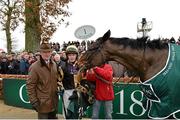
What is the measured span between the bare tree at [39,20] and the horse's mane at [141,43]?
12.8 m

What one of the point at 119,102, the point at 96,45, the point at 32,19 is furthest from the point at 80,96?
the point at 32,19

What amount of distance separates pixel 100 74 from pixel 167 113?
2.62 metres

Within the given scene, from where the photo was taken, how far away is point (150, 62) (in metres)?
5.64

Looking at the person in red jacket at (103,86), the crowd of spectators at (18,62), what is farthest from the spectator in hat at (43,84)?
the crowd of spectators at (18,62)

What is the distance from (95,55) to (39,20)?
1307 centimetres

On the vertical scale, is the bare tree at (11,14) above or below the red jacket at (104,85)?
above

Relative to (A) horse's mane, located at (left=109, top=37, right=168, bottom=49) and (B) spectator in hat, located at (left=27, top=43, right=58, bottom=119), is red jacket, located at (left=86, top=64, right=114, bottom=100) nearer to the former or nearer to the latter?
(B) spectator in hat, located at (left=27, top=43, right=58, bottom=119)

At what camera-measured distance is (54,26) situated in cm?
1936

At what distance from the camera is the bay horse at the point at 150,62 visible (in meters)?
5.36

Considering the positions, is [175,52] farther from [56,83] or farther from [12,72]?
[12,72]

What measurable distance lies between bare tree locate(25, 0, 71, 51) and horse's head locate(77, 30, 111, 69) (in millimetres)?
12586

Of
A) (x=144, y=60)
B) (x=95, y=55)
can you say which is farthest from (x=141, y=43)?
(x=95, y=55)

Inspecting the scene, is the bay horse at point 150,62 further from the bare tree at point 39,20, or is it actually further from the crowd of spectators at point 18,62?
the bare tree at point 39,20

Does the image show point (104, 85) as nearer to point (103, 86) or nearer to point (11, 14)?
point (103, 86)
